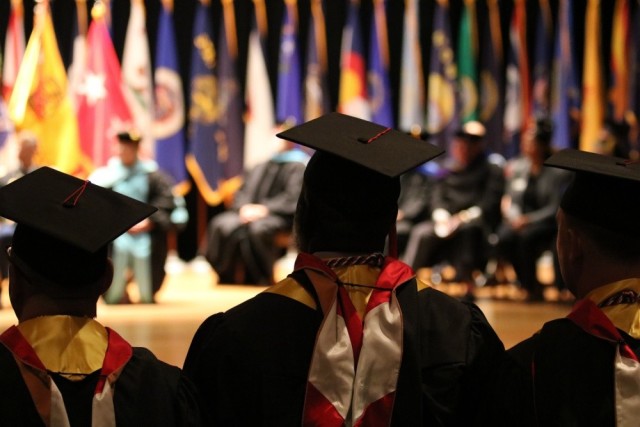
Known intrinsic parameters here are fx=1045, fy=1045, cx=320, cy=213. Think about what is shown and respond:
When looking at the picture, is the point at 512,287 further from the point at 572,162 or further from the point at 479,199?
the point at 572,162

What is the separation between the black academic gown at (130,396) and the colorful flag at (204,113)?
9.60 meters

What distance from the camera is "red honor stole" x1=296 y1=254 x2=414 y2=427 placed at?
6.77 ft

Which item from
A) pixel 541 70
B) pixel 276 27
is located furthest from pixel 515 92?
pixel 276 27

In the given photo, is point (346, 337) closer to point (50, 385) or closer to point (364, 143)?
point (364, 143)

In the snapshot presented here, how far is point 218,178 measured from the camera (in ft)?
38.2

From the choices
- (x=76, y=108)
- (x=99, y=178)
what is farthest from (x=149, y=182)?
(x=76, y=108)

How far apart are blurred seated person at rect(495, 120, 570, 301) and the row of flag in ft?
8.41

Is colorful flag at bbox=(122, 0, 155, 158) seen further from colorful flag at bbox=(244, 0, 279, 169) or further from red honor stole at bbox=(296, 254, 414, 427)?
red honor stole at bbox=(296, 254, 414, 427)

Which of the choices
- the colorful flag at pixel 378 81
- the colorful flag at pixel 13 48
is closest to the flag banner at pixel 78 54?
the colorful flag at pixel 13 48

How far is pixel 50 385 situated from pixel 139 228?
22.2 ft

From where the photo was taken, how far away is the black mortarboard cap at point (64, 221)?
1.96 m

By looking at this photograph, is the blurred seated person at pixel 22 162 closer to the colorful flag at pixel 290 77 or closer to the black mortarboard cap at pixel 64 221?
the colorful flag at pixel 290 77

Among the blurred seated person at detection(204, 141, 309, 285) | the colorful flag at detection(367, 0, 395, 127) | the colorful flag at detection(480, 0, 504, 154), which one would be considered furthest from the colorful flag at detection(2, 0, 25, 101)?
the colorful flag at detection(480, 0, 504, 154)

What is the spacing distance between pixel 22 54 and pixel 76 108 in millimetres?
831
